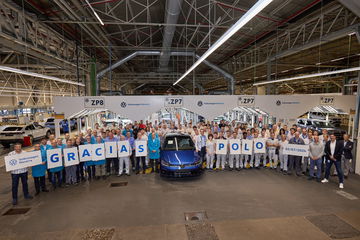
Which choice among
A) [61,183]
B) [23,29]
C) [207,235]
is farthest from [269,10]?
[61,183]

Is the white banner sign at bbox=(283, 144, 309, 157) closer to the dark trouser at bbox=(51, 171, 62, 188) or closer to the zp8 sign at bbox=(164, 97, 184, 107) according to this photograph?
the zp8 sign at bbox=(164, 97, 184, 107)

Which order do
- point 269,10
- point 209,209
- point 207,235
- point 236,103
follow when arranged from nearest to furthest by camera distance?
point 207,235 < point 209,209 < point 269,10 < point 236,103

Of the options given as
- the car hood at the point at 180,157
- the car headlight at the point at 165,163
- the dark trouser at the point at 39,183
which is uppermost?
the car hood at the point at 180,157

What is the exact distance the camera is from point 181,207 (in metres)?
5.23

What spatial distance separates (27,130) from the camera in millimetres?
13680

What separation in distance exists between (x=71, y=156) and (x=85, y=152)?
0.46 m

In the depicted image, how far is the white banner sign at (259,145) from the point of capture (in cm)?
800

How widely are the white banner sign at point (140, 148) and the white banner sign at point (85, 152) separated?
5.48 feet

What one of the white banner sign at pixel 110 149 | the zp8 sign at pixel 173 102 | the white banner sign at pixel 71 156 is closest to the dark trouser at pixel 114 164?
the white banner sign at pixel 110 149

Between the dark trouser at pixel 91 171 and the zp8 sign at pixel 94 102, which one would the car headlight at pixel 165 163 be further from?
the zp8 sign at pixel 94 102

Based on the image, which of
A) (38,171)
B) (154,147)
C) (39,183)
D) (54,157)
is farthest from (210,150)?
(39,183)

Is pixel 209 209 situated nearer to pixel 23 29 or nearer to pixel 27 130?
pixel 23 29

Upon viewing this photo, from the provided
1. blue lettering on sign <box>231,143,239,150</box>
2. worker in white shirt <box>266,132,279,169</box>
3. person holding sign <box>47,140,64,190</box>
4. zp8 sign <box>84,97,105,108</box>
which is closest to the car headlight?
blue lettering on sign <box>231,143,239,150</box>

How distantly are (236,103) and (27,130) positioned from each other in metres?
14.3
